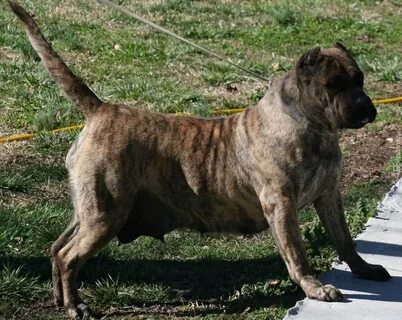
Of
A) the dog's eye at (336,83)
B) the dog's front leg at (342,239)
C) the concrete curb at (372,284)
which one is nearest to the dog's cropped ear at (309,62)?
the dog's eye at (336,83)

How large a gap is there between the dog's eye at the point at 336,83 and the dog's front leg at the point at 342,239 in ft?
2.55

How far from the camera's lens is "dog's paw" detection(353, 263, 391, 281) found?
20.0 feet

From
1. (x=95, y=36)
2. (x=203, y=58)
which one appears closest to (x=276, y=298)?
(x=203, y=58)

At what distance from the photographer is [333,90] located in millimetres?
5574

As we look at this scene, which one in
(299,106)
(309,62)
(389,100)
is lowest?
(389,100)

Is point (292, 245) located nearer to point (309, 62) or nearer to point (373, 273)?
point (373, 273)

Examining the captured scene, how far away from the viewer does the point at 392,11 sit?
530 inches

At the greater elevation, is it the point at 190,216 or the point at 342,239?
the point at 190,216

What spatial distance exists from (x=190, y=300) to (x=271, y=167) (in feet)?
3.10

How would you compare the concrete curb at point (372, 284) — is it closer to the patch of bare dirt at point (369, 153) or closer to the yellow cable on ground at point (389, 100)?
the patch of bare dirt at point (369, 153)

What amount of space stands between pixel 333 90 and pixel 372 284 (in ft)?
4.02

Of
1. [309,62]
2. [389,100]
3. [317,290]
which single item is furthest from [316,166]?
[389,100]

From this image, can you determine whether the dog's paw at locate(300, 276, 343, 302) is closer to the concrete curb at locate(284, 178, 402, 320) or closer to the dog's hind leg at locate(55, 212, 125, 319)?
the concrete curb at locate(284, 178, 402, 320)

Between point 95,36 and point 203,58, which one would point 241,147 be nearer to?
point 203,58
